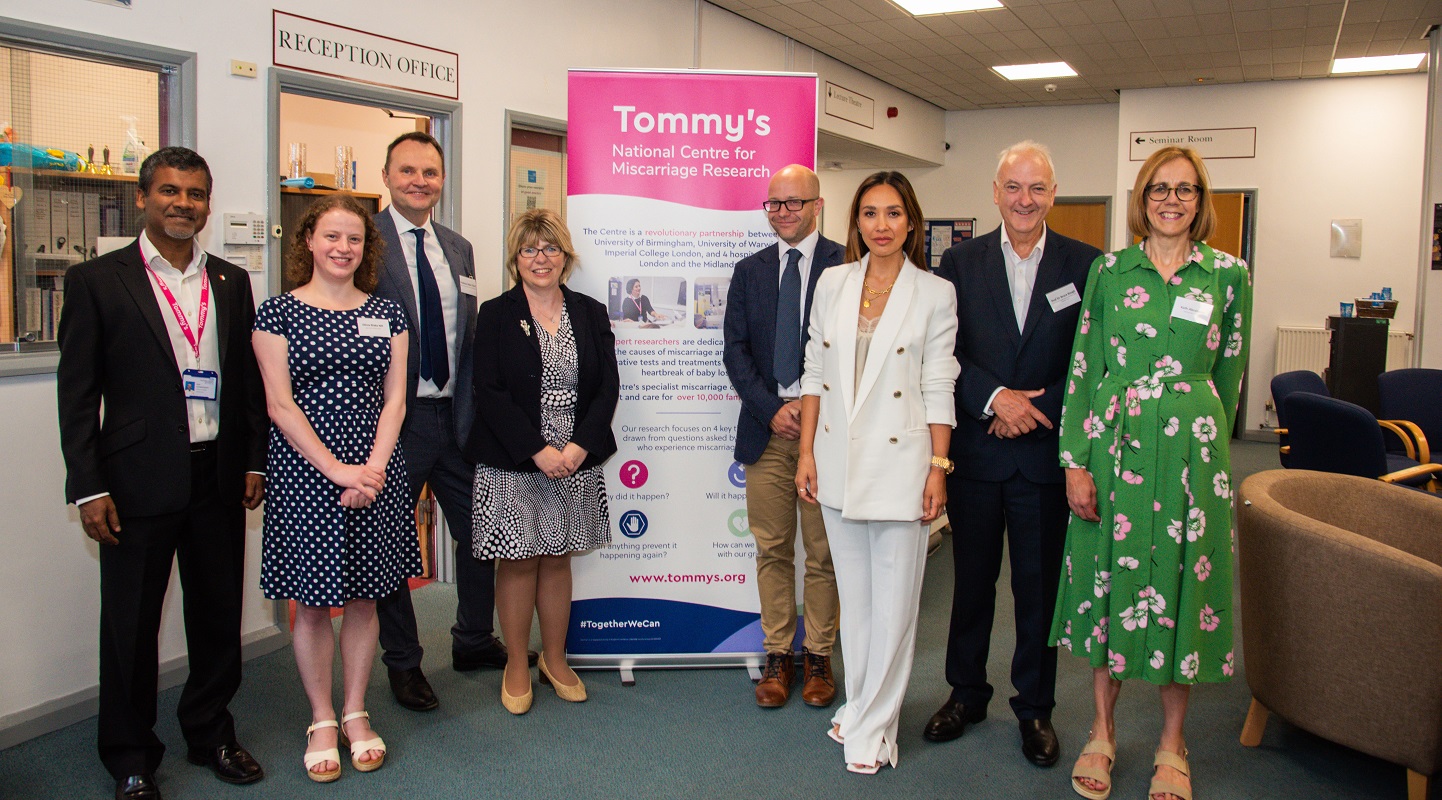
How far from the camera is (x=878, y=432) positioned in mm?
2592

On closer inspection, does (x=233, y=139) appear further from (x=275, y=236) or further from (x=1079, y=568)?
(x=1079, y=568)

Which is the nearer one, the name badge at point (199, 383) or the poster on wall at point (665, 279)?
the name badge at point (199, 383)

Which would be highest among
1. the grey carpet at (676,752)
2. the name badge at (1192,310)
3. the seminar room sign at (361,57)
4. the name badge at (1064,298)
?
the seminar room sign at (361,57)

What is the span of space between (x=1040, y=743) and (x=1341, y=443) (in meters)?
2.21

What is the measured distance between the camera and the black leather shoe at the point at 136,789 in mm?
2447

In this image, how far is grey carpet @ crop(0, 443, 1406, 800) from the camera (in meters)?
2.62

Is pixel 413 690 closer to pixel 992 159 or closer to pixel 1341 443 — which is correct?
pixel 1341 443

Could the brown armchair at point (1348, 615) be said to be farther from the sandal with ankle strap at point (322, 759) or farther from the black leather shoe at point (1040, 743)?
the sandal with ankle strap at point (322, 759)

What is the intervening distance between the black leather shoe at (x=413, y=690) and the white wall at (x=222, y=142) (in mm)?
803

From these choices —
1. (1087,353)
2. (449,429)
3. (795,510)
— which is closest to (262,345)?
(449,429)

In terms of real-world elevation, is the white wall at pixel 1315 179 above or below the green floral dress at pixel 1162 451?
above

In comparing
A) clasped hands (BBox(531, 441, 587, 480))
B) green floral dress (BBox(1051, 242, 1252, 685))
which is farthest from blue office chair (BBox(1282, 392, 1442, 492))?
clasped hands (BBox(531, 441, 587, 480))

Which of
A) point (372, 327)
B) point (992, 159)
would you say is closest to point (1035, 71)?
point (992, 159)

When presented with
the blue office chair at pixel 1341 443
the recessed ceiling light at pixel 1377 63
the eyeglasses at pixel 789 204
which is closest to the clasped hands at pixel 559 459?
the eyeglasses at pixel 789 204
